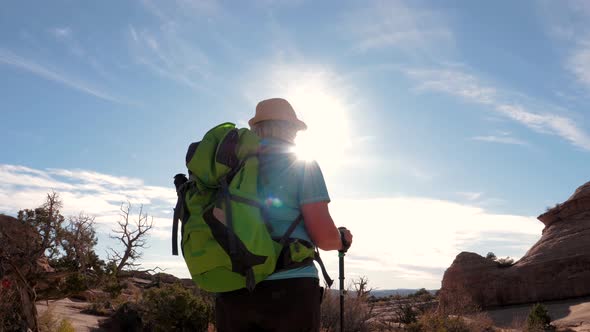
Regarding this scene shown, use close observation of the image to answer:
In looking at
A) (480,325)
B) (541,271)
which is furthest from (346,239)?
(541,271)

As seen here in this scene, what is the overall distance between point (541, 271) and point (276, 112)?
24.9 m

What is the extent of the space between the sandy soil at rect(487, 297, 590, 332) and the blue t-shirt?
16.2 m

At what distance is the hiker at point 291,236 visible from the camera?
85.4 inches

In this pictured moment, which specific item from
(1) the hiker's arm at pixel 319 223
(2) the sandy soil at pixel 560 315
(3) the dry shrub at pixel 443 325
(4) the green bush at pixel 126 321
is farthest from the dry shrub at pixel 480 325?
(1) the hiker's arm at pixel 319 223

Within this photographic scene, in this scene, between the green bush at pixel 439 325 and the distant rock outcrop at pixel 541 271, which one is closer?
the green bush at pixel 439 325

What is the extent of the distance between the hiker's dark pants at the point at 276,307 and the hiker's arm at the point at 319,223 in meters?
0.21

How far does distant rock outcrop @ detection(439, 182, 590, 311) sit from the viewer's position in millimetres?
22953

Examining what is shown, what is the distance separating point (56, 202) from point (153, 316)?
15.3 ft

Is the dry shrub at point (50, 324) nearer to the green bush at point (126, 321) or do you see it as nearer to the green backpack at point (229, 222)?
the green bush at point (126, 321)

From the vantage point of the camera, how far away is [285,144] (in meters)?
2.50

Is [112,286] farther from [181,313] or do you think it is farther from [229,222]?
[229,222]

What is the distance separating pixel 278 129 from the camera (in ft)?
8.36

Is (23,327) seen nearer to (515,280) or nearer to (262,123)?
(262,123)

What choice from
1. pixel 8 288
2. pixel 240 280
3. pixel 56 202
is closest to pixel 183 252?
pixel 240 280
